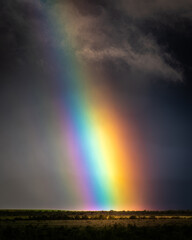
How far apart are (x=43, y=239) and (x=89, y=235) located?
14.8 ft

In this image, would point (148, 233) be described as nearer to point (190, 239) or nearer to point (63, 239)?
point (190, 239)

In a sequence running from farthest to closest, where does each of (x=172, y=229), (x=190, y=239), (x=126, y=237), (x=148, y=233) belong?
(x=172, y=229) < (x=148, y=233) < (x=126, y=237) < (x=190, y=239)

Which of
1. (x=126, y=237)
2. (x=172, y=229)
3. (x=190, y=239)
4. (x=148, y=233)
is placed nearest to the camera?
(x=190, y=239)

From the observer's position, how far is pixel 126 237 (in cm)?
3269

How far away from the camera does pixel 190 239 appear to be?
30.4 metres

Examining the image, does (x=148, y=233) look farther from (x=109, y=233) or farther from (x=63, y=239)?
(x=63, y=239)

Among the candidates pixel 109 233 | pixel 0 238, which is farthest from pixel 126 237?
pixel 0 238

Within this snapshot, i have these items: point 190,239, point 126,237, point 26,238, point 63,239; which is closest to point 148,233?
point 126,237

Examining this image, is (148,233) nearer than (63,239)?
No

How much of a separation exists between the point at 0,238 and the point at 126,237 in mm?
11429

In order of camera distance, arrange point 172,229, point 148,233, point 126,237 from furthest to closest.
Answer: point 172,229, point 148,233, point 126,237

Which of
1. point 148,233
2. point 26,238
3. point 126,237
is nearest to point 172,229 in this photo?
point 148,233

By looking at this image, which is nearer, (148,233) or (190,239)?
(190,239)

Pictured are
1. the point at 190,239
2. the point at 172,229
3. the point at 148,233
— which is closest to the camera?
the point at 190,239
